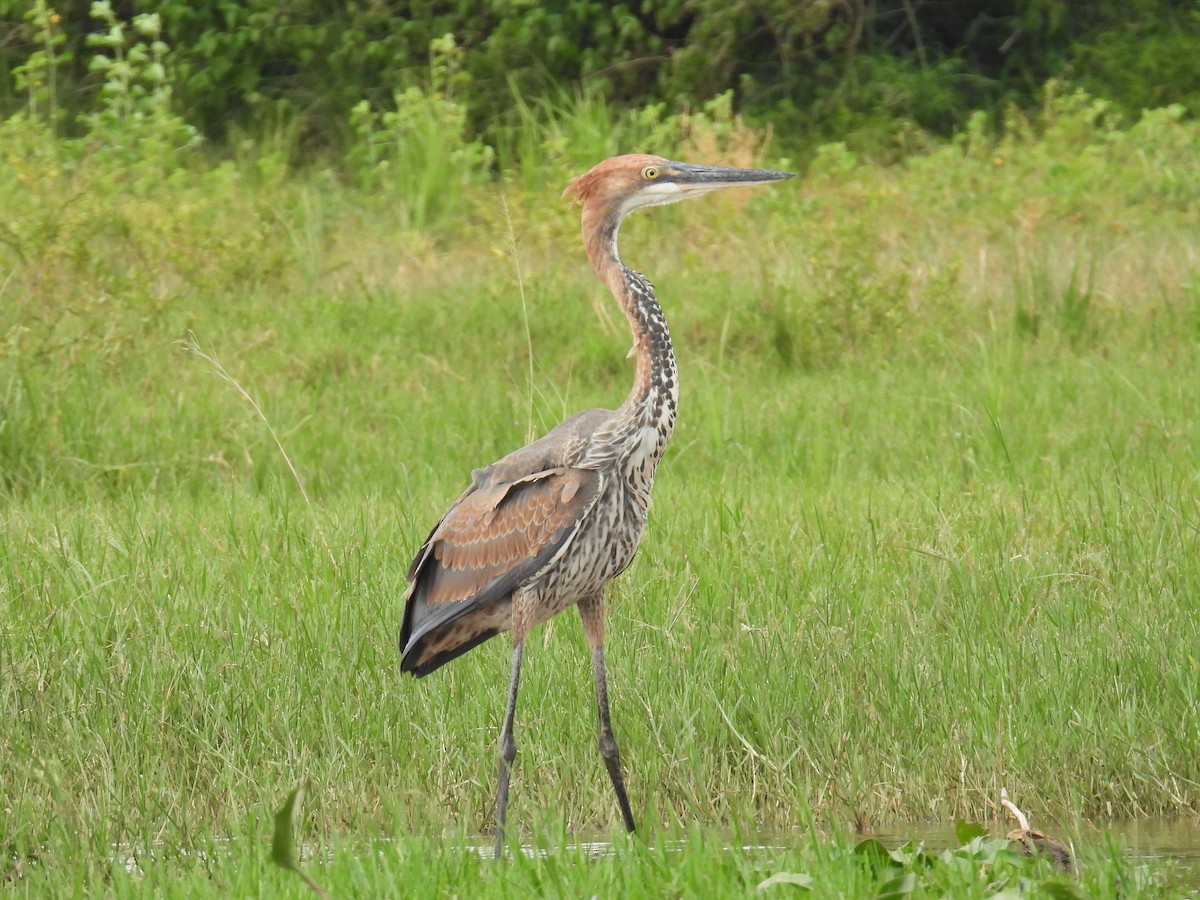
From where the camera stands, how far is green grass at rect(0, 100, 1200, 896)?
4.68 metres

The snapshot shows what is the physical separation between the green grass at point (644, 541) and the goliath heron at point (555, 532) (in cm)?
32

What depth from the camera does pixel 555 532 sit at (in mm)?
4520

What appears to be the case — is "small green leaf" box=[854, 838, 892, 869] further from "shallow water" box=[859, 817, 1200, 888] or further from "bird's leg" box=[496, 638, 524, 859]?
"bird's leg" box=[496, 638, 524, 859]

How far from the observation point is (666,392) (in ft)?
15.1

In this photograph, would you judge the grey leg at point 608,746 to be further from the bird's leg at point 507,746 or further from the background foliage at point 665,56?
the background foliage at point 665,56

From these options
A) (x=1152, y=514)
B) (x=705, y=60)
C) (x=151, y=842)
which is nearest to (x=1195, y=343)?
(x=1152, y=514)

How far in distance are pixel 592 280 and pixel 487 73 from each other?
853cm

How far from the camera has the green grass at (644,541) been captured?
4676 mm

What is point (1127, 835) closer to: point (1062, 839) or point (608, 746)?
point (1062, 839)

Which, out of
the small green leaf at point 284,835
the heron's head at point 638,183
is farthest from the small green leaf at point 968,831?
the heron's head at point 638,183

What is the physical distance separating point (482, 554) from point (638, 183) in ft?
3.71

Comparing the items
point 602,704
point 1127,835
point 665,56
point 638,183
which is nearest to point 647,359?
point 638,183

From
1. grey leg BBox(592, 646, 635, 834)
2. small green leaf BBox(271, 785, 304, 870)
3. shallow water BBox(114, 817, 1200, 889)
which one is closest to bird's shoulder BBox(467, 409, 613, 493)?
grey leg BBox(592, 646, 635, 834)

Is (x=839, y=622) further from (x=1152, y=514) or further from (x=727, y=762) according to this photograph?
(x=1152, y=514)
